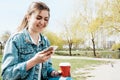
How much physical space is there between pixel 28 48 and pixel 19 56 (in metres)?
0.09

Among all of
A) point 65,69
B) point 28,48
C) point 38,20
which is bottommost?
point 65,69

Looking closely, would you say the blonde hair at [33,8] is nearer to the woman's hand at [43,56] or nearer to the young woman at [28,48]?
the young woman at [28,48]

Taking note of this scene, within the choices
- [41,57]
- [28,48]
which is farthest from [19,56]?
[41,57]

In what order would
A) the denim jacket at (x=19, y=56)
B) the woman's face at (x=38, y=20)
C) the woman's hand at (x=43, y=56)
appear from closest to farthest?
1. the woman's hand at (x=43, y=56)
2. the denim jacket at (x=19, y=56)
3. the woman's face at (x=38, y=20)

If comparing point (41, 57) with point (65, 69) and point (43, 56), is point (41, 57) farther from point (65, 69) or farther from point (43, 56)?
point (65, 69)

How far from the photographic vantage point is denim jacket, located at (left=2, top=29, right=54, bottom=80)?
7.89 ft

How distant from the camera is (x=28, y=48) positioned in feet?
8.23

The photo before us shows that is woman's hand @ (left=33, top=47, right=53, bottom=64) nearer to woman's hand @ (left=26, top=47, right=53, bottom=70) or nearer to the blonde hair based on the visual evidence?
woman's hand @ (left=26, top=47, right=53, bottom=70)

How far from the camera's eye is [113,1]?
74.6 feet

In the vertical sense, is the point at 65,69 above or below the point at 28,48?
below

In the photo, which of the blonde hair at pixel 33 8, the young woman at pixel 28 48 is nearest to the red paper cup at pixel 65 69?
the young woman at pixel 28 48

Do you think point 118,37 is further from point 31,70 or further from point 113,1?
point 31,70

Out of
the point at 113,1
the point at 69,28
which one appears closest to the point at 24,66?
the point at 113,1

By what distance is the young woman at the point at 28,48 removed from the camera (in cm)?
241
